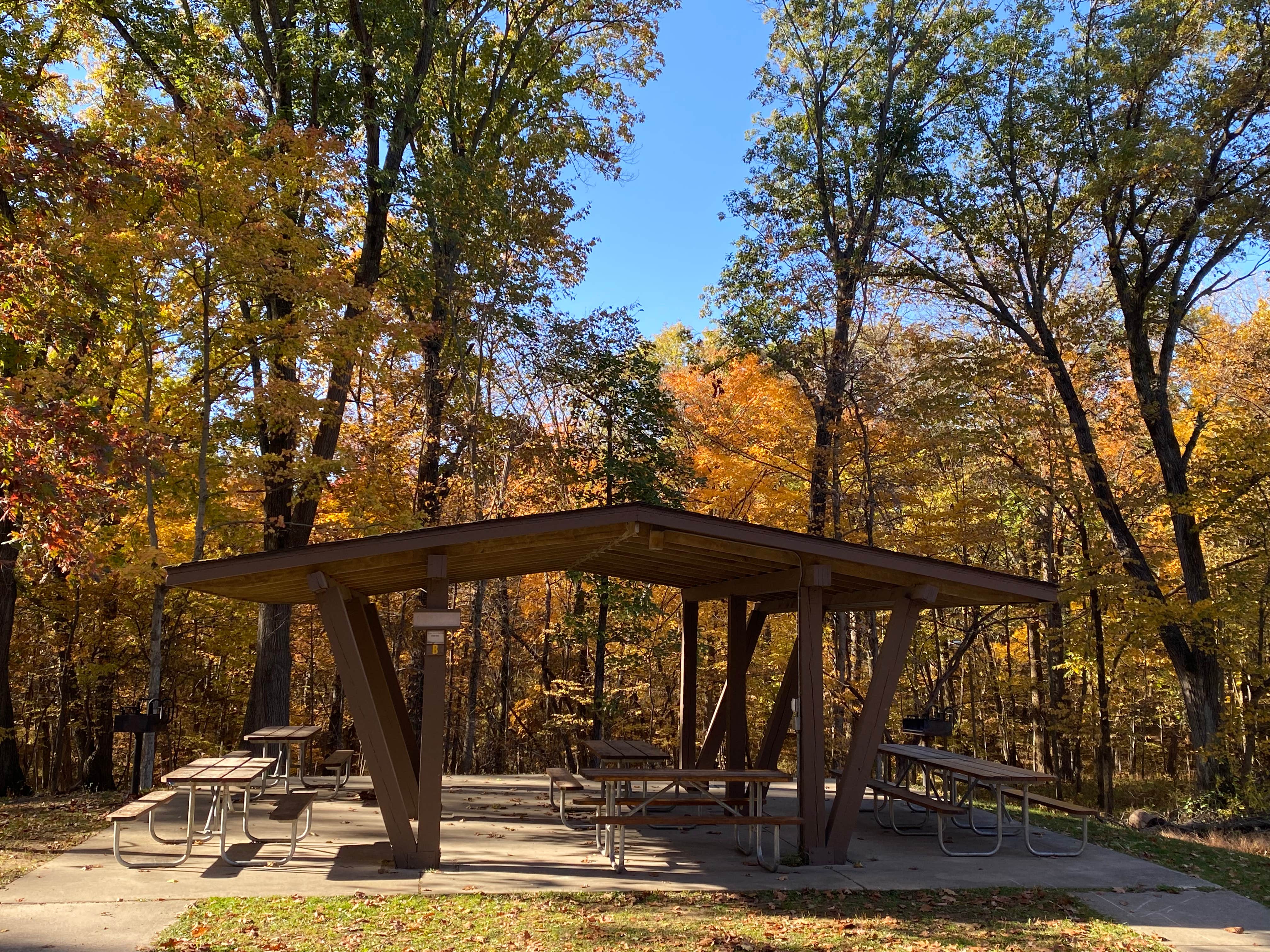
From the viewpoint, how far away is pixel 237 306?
10859 mm

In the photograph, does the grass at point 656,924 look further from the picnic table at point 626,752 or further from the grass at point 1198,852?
the picnic table at point 626,752

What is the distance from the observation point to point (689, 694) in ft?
33.1

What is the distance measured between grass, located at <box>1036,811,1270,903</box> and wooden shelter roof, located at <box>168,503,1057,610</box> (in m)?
2.36

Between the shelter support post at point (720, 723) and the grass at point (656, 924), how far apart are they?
11.9 ft

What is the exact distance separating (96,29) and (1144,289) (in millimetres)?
16291

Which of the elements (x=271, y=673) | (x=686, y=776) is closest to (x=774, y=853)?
(x=686, y=776)

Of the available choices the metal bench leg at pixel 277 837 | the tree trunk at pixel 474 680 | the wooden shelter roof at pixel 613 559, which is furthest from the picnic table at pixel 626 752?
the tree trunk at pixel 474 680

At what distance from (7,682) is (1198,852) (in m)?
13.5

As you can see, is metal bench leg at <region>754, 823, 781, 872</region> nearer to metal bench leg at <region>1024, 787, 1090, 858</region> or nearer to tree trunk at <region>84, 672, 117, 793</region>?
metal bench leg at <region>1024, 787, 1090, 858</region>

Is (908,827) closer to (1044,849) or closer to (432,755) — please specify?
(1044,849)

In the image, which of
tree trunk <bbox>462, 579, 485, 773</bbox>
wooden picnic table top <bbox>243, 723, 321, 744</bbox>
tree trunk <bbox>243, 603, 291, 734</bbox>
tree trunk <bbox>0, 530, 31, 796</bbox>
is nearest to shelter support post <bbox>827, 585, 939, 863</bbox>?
wooden picnic table top <bbox>243, 723, 321, 744</bbox>

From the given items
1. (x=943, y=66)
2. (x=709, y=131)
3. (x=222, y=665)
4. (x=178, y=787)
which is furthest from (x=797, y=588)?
(x=709, y=131)

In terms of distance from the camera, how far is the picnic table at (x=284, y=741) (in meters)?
9.10

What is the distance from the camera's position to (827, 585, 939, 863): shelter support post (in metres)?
7.18
